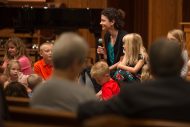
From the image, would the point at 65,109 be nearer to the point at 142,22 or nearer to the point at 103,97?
the point at 103,97

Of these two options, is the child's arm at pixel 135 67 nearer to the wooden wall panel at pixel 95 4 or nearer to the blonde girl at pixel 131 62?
the blonde girl at pixel 131 62

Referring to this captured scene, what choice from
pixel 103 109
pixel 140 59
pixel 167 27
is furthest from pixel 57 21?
pixel 103 109

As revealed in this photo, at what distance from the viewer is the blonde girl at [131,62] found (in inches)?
238

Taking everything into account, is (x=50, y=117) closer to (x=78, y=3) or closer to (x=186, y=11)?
(x=186, y=11)

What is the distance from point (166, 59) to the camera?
109 inches

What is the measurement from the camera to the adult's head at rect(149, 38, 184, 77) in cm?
277

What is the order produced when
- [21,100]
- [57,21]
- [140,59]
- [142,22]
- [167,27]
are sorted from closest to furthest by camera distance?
[21,100]
[140,59]
[57,21]
[167,27]
[142,22]

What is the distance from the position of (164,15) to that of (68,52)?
26.1ft

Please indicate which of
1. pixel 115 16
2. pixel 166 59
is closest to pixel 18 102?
pixel 166 59

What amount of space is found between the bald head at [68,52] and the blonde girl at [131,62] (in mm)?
3091

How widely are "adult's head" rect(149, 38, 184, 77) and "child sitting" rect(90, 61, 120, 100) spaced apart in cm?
242

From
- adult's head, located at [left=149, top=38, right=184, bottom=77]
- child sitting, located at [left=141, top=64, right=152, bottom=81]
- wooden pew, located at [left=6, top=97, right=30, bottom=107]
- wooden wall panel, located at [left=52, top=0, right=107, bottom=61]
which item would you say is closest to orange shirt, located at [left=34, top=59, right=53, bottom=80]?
child sitting, located at [left=141, top=64, right=152, bottom=81]

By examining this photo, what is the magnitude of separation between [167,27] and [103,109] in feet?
26.9

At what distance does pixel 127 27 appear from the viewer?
40.2 feet
